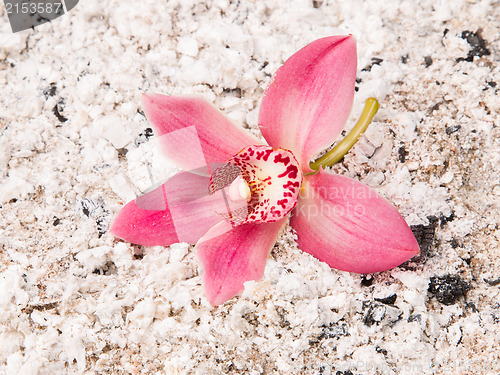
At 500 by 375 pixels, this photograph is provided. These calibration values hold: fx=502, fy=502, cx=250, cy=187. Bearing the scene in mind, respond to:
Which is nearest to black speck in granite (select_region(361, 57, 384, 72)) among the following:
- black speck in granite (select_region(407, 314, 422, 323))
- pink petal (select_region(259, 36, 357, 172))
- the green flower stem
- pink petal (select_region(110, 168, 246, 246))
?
the green flower stem

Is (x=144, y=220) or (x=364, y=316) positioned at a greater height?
(x=144, y=220)

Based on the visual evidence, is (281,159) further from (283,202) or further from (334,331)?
(334,331)

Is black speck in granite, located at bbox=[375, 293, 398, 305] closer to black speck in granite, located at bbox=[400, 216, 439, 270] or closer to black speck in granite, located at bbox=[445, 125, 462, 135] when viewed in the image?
black speck in granite, located at bbox=[400, 216, 439, 270]

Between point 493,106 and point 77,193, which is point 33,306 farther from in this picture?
point 493,106

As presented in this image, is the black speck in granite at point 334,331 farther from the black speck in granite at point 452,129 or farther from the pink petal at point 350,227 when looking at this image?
the black speck in granite at point 452,129

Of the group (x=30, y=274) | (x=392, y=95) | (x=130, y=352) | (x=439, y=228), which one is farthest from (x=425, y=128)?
(x=30, y=274)

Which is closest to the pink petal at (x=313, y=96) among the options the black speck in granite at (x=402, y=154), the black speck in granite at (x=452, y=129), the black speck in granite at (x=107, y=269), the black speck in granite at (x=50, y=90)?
the black speck in granite at (x=402, y=154)
